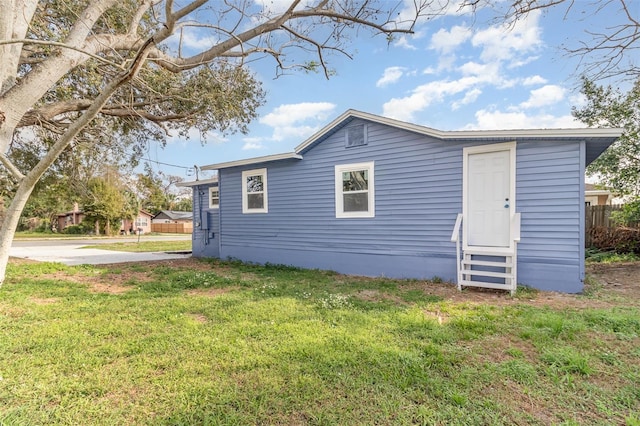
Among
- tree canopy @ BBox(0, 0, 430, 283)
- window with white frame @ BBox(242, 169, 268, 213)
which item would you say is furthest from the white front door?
window with white frame @ BBox(242, 169, 268, 213)

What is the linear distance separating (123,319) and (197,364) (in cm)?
191

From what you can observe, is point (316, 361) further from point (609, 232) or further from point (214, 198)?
point (609, 232)

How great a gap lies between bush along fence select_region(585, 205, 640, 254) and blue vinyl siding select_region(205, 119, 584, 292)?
21.4ft

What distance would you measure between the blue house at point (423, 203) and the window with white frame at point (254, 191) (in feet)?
0.12

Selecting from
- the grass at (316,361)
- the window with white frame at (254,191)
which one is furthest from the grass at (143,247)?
the grass at (316,361)

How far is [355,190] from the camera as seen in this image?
7.30 metres

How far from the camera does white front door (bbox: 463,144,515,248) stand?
552 cm

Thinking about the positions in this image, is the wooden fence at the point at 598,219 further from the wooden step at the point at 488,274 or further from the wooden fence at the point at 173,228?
the wooden fence at the point at 173,228

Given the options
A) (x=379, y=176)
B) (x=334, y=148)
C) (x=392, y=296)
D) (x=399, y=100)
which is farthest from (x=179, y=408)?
(x=399, y=100)

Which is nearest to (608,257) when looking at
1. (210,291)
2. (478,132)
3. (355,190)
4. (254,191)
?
(478,132)

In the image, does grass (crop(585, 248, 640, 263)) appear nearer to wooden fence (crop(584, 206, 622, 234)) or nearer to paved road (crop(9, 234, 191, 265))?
wooden fence (crop(584, 206, 622, 234))

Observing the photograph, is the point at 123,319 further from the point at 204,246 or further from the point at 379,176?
the point at 204,246

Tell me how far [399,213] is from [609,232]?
7957 millimetres

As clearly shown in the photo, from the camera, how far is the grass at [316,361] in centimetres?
210
